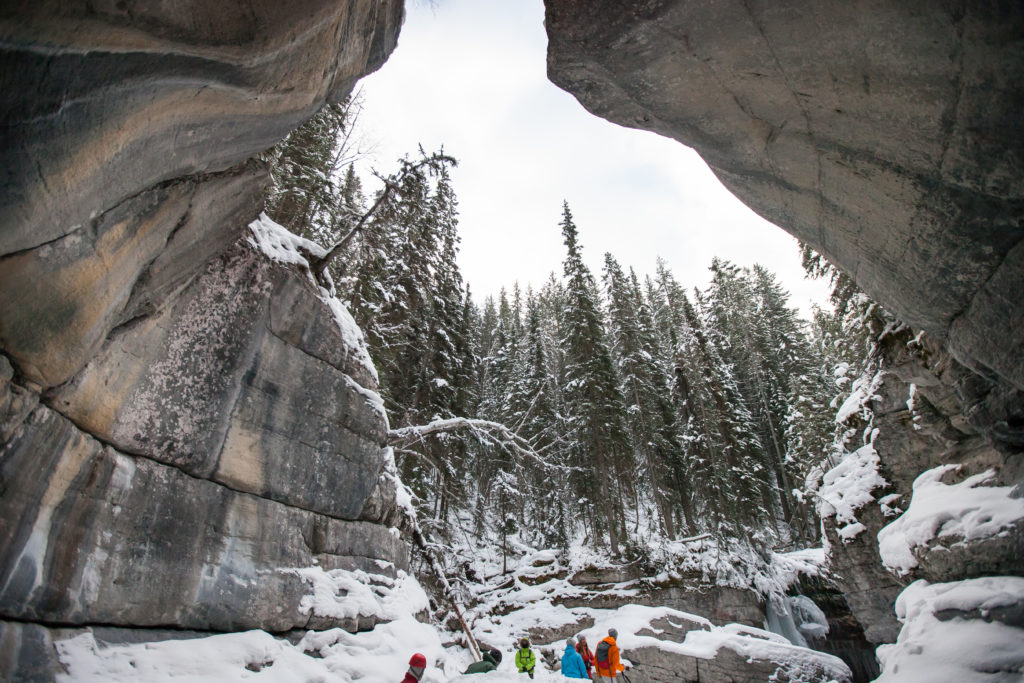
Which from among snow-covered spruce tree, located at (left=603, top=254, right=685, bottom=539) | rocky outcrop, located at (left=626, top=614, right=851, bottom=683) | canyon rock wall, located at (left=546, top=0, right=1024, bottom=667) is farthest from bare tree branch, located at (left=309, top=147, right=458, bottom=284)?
snow-covered spruce tree, located at (left=603, top=254, right=685, bottom=539)

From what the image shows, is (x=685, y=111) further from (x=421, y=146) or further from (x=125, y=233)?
(x=421, y=146)

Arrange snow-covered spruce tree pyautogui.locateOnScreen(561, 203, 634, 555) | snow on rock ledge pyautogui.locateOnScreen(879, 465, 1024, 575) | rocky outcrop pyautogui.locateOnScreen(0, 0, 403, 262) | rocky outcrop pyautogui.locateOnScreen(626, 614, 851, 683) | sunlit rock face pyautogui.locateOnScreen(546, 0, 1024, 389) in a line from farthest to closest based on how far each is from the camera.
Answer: snow-covered spruce tree pyautogui.locateOnScreen(561, 203, 634, 555) < rocky outcrop pyautogui.locateOnScreen(626, 614, 851, 683) < snow on rock ledge pyautogui.locateOnScreen(879, 465, 1024, 575) < sunlit rock face pyautogui.locateOnScreen(546, 0, 1024, 389) < rocky outcrop pyautogui.locateOnScreen(0, 0, 403, 262)

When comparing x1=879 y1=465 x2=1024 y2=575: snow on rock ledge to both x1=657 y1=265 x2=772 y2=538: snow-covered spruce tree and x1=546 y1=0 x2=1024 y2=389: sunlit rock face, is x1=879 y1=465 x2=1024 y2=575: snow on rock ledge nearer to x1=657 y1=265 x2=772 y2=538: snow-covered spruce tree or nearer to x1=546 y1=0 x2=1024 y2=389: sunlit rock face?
x1=546 y1=0 x2=1024 y2=389: sunlit rock face

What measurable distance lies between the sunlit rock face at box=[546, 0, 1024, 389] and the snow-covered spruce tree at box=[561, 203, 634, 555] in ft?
63.0

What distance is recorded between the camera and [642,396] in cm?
2888

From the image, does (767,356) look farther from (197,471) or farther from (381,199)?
(197,471)

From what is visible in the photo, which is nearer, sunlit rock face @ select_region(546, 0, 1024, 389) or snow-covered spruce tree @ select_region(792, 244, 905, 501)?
sunlit rock face @ select_region(546, 0, 1024, 389)

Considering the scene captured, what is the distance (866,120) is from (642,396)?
1041 inches

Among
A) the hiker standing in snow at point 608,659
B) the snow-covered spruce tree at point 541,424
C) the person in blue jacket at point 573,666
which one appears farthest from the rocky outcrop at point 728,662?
the snow-covered spruce tree at point 541,424

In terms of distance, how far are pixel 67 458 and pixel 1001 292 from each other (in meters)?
8.78

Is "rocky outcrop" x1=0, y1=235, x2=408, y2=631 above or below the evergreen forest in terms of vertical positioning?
below

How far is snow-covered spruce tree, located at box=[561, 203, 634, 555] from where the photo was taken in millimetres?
23547

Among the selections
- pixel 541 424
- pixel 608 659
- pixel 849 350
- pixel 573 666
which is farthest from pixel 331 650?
pixel 541 424

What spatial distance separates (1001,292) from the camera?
3.62 metres
